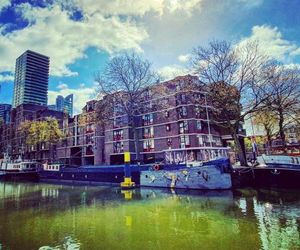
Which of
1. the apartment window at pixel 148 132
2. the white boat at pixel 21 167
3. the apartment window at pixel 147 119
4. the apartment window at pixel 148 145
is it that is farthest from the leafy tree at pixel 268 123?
the white boat at pixel 21 167

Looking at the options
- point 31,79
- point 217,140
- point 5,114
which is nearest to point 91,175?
point 217,140

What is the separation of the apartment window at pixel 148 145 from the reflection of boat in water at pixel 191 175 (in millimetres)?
16038

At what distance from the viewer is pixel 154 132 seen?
151 feet

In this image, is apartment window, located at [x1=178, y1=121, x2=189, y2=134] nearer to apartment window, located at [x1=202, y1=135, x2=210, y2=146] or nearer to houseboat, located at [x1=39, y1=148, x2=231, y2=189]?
apartment window, located at [x1=202, y1=135, x2=210, y2=146]

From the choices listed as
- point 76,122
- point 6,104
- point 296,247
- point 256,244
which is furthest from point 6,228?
point 6,104

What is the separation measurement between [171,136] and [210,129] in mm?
7349

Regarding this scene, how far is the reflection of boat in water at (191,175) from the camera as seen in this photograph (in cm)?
2216

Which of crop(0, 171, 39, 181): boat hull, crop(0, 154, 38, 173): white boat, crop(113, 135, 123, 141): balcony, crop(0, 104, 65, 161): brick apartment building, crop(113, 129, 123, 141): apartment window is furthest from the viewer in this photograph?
crop(0, 104, 65, 161): brick apartment building

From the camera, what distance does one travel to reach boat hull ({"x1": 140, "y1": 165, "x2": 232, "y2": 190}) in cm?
2216

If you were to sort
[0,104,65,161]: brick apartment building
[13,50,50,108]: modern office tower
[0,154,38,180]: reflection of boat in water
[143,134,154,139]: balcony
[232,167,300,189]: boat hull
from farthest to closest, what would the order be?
[13,50,50,108]: modern office tower, [0,104,65,161]: brick apartment building, [0,154,38,180]: reflection of boat in water, [143,134,154,139]: balcony, [232,167,300,189]: boat hull

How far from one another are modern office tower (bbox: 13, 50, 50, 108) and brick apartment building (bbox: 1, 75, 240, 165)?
96.0 meters

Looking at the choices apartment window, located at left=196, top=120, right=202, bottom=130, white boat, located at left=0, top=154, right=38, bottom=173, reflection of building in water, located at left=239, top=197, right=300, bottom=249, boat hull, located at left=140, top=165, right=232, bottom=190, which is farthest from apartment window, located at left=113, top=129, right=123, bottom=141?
reflection of building in water, located at left=239, top=197, right=300, bottom=249

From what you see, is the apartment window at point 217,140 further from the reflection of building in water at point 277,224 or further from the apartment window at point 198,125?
the reflection of building in water at point 277,224

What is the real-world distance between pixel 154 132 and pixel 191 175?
22952 millimetres
